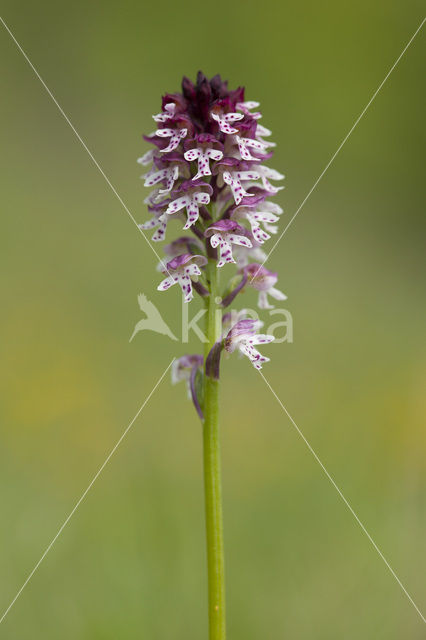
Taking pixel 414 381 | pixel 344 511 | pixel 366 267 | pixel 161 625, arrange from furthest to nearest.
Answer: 1. pixel 366 267
2. pixel 414 381
3. pixel 344 511
4. pixel 161 625

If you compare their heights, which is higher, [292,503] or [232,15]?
[232,15]

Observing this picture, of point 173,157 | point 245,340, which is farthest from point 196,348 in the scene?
point 173,157

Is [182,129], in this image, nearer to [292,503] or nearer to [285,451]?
[292,503]

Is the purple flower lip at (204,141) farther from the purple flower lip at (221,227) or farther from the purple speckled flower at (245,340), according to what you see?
the purple speckled flower at (245,340)

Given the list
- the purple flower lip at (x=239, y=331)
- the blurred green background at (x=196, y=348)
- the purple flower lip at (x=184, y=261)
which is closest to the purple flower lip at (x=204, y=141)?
the purple flower lip at (x=184, y=261)

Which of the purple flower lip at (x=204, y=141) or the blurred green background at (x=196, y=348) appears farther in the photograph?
the blurred green background at (x=196, y=348)

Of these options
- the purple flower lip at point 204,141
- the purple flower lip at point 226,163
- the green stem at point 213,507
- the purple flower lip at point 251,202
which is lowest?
the green stem at point 213,507

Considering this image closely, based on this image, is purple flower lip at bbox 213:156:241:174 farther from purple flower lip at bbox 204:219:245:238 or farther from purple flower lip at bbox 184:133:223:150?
purple flower lip at bbox 204:219:245:238

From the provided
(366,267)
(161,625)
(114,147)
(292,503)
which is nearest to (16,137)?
(114,147)
